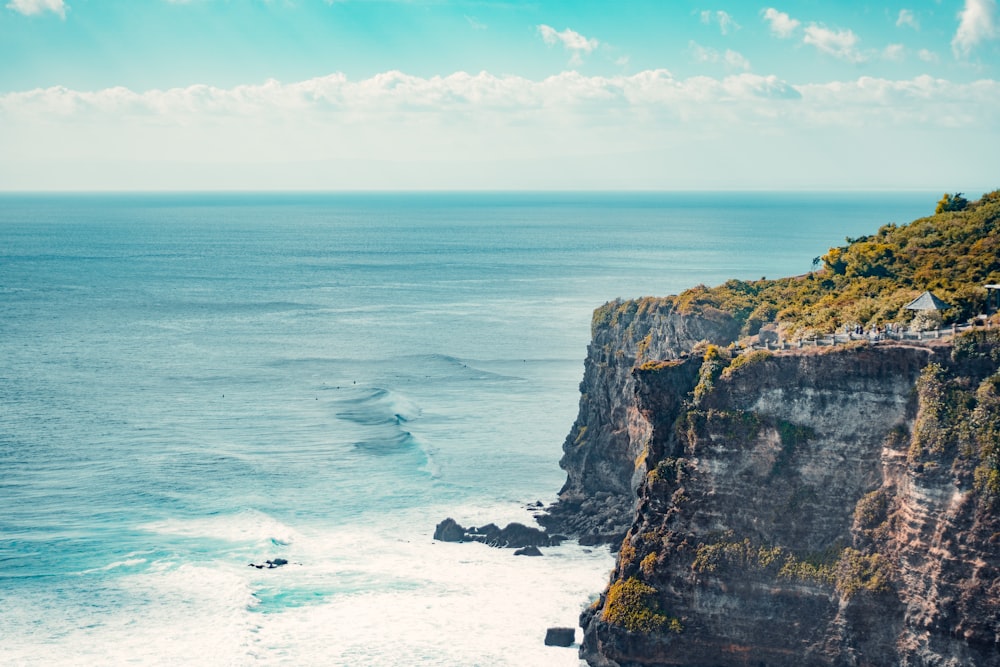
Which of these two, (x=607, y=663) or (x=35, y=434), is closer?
(x=607, y=663)

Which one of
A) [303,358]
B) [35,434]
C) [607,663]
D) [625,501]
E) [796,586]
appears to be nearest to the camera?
[796,586]

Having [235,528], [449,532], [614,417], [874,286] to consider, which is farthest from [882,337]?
[235,528]

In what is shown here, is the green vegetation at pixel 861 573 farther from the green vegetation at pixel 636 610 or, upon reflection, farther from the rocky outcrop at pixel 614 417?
the rocky outcrop at pixel 614 417

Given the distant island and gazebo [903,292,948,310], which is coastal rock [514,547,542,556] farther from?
gazebo [903,292,948,310]

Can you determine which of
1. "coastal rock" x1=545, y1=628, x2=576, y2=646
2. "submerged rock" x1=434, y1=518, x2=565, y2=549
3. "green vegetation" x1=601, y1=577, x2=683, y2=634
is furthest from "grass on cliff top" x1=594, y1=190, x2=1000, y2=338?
"coastal rock" x1=545, y1=628, x2=576, y2=646

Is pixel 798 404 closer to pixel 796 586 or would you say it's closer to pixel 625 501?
pixel 796 586

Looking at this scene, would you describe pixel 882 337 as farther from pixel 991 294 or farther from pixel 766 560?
pixel 991 294

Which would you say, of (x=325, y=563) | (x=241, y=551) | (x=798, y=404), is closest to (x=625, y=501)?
(x=325, y=563)

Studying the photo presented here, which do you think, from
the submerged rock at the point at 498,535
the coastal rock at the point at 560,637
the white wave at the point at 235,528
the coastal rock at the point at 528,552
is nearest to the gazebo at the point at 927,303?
the coastal rock at the point at 560,637
